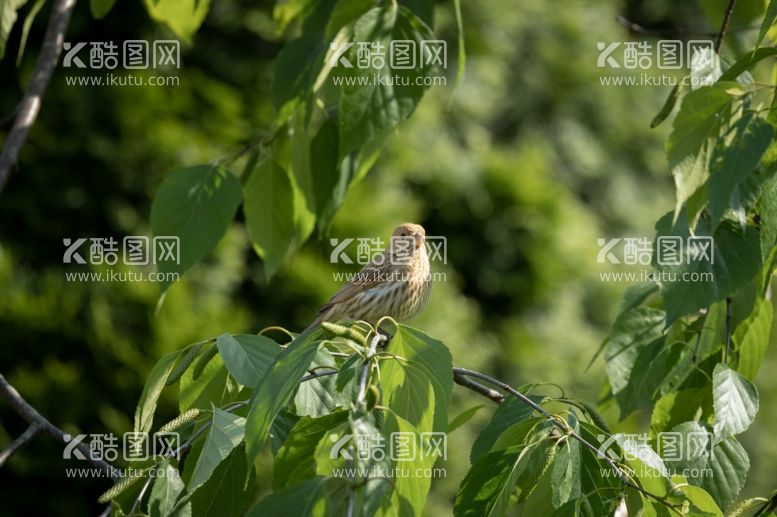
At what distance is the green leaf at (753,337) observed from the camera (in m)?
2.73

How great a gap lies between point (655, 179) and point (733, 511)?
9.29 meters

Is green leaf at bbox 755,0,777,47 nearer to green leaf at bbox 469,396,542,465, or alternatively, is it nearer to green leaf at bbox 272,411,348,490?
green leaf at bbox 469,396,542,465

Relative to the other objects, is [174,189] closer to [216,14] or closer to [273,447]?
[273,447]

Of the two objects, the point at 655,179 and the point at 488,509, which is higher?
the point at 655,179

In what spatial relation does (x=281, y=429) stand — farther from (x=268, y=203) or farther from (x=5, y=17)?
(x=5, y=17)

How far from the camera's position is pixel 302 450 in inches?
74.7

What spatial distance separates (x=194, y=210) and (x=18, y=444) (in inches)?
28.5

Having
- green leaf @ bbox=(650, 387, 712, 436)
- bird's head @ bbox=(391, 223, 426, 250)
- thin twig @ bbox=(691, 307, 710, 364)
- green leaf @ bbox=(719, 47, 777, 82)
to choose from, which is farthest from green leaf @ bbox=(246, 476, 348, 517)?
bird's head @ bbox=(391, 223, 426, 250)

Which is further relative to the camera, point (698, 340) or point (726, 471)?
point (698, 340)

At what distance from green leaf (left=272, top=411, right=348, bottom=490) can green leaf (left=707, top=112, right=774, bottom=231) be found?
82cm

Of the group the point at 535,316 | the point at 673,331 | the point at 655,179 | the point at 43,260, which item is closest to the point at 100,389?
the point at 43,260

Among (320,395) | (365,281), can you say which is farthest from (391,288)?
(320,395)

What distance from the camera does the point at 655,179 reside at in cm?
1122

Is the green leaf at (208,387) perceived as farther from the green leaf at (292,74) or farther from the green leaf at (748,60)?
the green leaf at (748,60)
